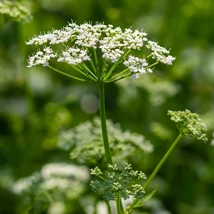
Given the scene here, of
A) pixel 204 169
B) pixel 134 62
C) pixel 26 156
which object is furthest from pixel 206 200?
pixel 134 62

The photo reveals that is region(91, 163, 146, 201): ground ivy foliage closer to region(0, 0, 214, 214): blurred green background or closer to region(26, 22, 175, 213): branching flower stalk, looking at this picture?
region(26, 22, 175, 213): branching flower stalk

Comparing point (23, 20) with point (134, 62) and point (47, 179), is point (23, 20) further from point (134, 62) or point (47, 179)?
point (134, 62)

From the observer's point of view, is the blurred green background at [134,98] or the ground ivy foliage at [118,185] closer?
the ground ivy foliage at [118,185]

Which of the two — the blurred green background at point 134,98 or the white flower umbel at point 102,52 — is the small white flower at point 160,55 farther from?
the blurred green background at point 134,98

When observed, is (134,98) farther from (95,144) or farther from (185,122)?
(185,122)

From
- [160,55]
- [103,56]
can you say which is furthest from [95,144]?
[103,56]

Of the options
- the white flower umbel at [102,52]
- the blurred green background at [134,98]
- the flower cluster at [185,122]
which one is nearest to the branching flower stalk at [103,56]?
the white flower umbel at [102,52]

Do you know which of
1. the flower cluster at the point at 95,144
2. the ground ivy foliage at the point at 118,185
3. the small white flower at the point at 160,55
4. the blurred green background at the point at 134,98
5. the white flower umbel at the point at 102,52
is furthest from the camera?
the blurred green background at the point at 134,98
